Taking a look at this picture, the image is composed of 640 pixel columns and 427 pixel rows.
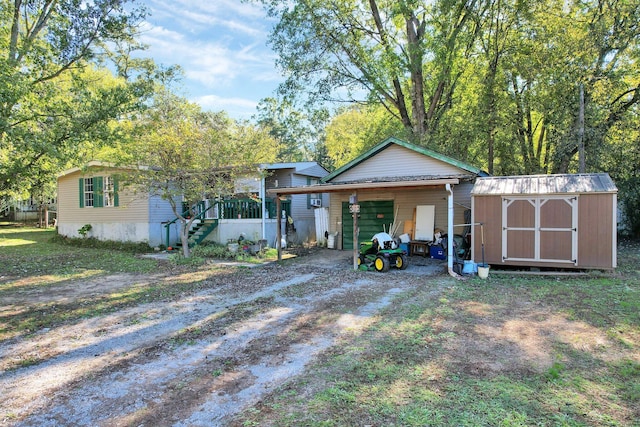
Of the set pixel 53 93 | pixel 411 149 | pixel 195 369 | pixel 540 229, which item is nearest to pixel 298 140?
pixel 411 149

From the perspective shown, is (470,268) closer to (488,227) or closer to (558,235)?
(488,227)

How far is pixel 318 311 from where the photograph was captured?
586 cm

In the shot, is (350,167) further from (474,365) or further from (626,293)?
(474,365)

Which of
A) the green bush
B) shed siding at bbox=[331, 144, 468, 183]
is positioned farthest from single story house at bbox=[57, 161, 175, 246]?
shed siding at bbox=[331, 144, 468, 183]

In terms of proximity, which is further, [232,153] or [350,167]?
[350,167]

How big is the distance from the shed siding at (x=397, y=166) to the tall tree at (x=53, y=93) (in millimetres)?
7504

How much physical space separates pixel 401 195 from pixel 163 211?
30.0 ft

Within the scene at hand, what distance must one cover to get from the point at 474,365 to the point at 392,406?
1.28 meters

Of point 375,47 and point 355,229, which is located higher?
point 375,47

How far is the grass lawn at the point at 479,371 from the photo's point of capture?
110 inches

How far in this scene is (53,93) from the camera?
30.6 ft

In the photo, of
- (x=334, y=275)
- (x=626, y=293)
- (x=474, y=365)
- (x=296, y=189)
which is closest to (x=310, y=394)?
(x=474, y=365)

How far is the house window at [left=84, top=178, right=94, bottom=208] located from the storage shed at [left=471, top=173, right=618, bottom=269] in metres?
15.0

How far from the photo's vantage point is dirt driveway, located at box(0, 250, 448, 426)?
2.97 m
